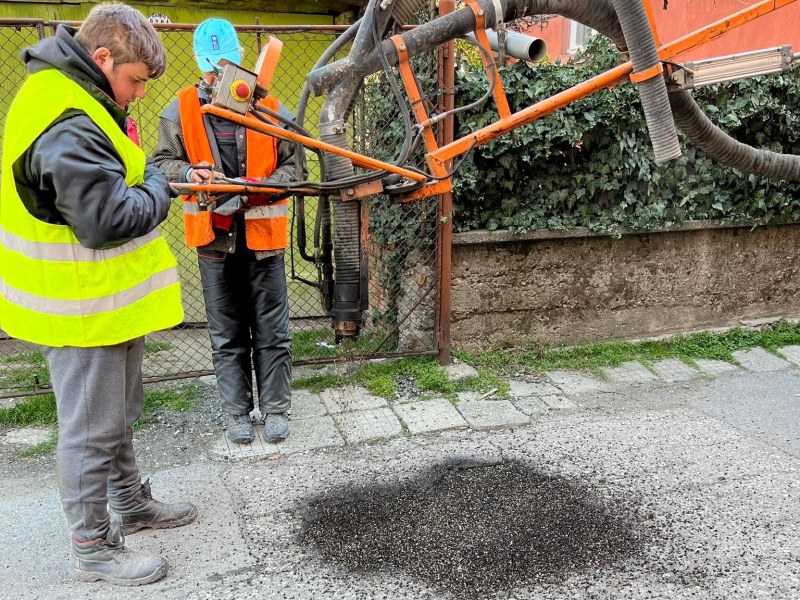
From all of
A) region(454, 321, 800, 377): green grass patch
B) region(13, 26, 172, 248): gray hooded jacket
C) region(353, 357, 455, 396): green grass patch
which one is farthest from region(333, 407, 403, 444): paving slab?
region(13, 26, 172, 248): gray hooded jacket

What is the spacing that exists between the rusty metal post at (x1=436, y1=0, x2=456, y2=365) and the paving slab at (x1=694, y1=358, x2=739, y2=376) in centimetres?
195

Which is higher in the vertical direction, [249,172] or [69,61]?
[69,61]

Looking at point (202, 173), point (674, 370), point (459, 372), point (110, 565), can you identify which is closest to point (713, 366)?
point (674, 370)

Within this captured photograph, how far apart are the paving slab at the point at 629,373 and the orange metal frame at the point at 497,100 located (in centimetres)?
227

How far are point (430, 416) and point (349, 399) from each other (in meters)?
0.58

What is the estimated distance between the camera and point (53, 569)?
2.75 metres

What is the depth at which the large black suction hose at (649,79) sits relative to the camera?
114 inches

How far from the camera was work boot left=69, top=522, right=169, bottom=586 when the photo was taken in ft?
8.54

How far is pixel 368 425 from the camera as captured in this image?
13.3 ft

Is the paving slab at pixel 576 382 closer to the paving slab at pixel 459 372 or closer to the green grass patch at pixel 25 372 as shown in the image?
the paving slab at pixel 459 372

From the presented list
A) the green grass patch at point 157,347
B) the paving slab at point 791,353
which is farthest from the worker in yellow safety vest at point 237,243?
the paving slab at point 791,353

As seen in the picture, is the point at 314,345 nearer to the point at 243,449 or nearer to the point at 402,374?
the point at 402,374

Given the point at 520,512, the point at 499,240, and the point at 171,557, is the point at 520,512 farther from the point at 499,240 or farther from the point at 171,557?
the point at 499,240

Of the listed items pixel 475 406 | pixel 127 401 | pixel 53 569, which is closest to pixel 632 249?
pixel 475 406
